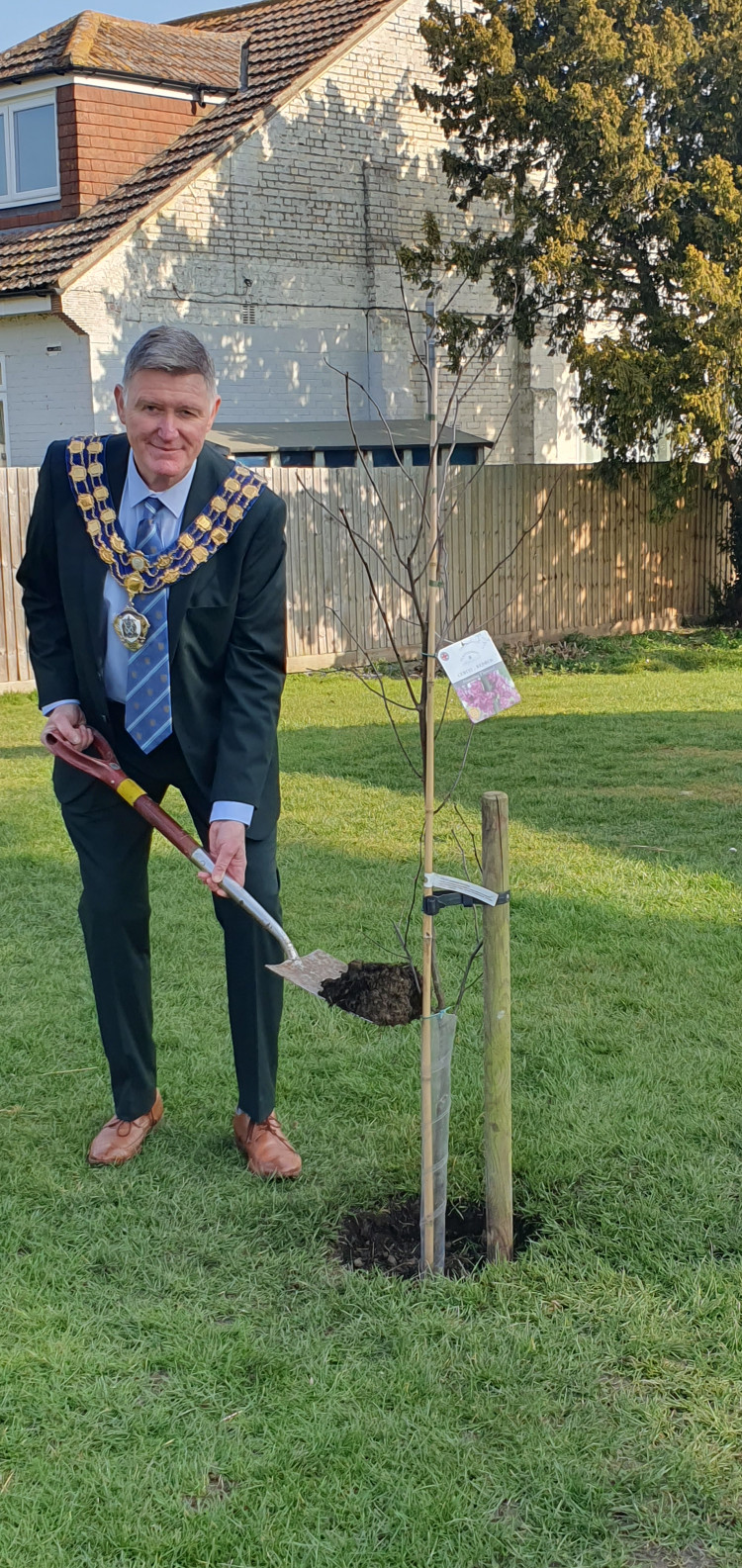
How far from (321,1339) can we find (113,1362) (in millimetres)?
435

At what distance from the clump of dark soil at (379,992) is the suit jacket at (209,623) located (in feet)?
1.59

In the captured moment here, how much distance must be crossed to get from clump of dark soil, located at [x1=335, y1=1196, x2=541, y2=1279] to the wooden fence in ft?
31.1

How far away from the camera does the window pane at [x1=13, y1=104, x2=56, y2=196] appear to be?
17484mm

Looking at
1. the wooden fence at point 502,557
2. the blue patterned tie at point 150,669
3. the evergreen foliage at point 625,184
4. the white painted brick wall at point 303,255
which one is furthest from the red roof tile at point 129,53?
the blue patterned tie at point 150,669

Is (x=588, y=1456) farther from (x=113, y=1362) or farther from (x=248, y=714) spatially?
(x=248, y=714)

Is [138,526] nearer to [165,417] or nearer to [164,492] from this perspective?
[164,492]

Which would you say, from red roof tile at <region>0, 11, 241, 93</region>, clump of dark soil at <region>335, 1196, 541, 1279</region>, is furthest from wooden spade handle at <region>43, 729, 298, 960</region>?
red roof tile at <region>0, 11, 241, 93</region>

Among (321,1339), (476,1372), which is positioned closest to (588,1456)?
(476,1372)

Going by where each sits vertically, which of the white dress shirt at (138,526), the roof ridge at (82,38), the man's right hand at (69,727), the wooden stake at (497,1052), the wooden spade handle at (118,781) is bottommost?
the wooden stake at (497,1052)

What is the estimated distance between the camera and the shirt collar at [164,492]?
140 inches

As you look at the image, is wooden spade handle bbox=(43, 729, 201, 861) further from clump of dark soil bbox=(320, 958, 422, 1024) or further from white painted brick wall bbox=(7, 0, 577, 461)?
white painted brick wall bbox=(7, 0, 577, 461)

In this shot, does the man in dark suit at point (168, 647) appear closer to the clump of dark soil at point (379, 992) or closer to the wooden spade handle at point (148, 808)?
the wooden spade handle at point (148, 808)

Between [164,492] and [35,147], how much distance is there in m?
16.2

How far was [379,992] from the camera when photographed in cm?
334
